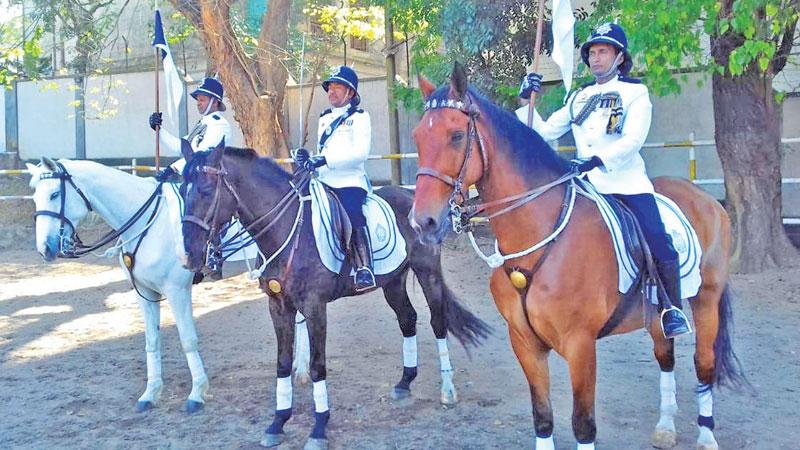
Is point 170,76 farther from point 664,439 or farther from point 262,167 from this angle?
point 664,439

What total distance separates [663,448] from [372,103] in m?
12.9

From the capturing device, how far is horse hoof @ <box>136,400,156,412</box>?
616cm

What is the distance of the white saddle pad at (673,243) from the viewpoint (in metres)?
4.19

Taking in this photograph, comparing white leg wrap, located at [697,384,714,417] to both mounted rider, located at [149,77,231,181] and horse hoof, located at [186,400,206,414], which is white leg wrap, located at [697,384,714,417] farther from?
mounted rider, located at [149,77,231,181]

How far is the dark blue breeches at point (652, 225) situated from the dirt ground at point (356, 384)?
1468 millimetres

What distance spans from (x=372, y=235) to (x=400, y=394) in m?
1.35

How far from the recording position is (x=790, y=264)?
9.96 metres

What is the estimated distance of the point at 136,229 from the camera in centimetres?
624

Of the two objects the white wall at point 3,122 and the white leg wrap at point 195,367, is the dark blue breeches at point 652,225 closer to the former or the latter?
the white leg wrap at point 195,367

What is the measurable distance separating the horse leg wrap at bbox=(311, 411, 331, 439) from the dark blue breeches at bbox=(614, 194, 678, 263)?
2.45 m

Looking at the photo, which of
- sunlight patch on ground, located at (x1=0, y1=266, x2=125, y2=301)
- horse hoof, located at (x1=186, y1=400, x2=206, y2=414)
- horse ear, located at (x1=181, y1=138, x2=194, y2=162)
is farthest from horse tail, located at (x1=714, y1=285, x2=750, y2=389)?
sunlight patch on ground, located at (x1=0, y1=266, x2=125, y2=301)

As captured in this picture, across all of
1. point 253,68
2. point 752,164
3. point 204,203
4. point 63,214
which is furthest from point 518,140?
point 253,68

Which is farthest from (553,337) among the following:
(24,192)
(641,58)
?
(24,192)

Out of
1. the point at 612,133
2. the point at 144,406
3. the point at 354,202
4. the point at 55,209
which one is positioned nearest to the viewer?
the point at 612,133
